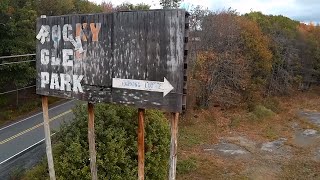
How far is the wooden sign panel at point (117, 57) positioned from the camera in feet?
21.3

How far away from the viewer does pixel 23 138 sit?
21.0 m

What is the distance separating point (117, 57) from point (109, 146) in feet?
18.7

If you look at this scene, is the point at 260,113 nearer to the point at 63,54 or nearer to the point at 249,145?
the point at 249,145

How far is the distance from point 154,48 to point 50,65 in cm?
288

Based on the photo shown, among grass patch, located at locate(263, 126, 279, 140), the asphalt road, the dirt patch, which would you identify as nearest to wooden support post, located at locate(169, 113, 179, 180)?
the asphalt road

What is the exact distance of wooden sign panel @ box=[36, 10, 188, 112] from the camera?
648 cm

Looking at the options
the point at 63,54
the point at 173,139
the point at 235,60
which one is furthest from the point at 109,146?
the point at 235,60

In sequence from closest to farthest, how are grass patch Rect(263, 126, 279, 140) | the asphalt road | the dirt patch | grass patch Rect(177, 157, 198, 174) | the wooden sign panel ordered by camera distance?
the wooden sign panel < the asphalt road < grass patch Rect(177, 157, 198, 174) < the dirt patch < grass patch Rect(263, 126, 279, 140)

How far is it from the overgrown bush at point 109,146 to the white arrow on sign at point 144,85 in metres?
5.42

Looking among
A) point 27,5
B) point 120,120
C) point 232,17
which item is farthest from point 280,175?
point 27,5

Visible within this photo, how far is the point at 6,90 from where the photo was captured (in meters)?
28.9

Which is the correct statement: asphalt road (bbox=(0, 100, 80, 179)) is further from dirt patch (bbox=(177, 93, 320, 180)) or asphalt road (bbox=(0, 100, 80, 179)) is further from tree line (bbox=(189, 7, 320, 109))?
tree line (bbox=(189, 7, 320, 109))

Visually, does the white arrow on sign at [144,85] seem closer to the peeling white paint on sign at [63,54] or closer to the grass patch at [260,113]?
the peeling white paint on sign at [63,54]

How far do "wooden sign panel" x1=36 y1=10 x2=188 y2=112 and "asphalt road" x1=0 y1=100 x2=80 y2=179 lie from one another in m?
6.96
